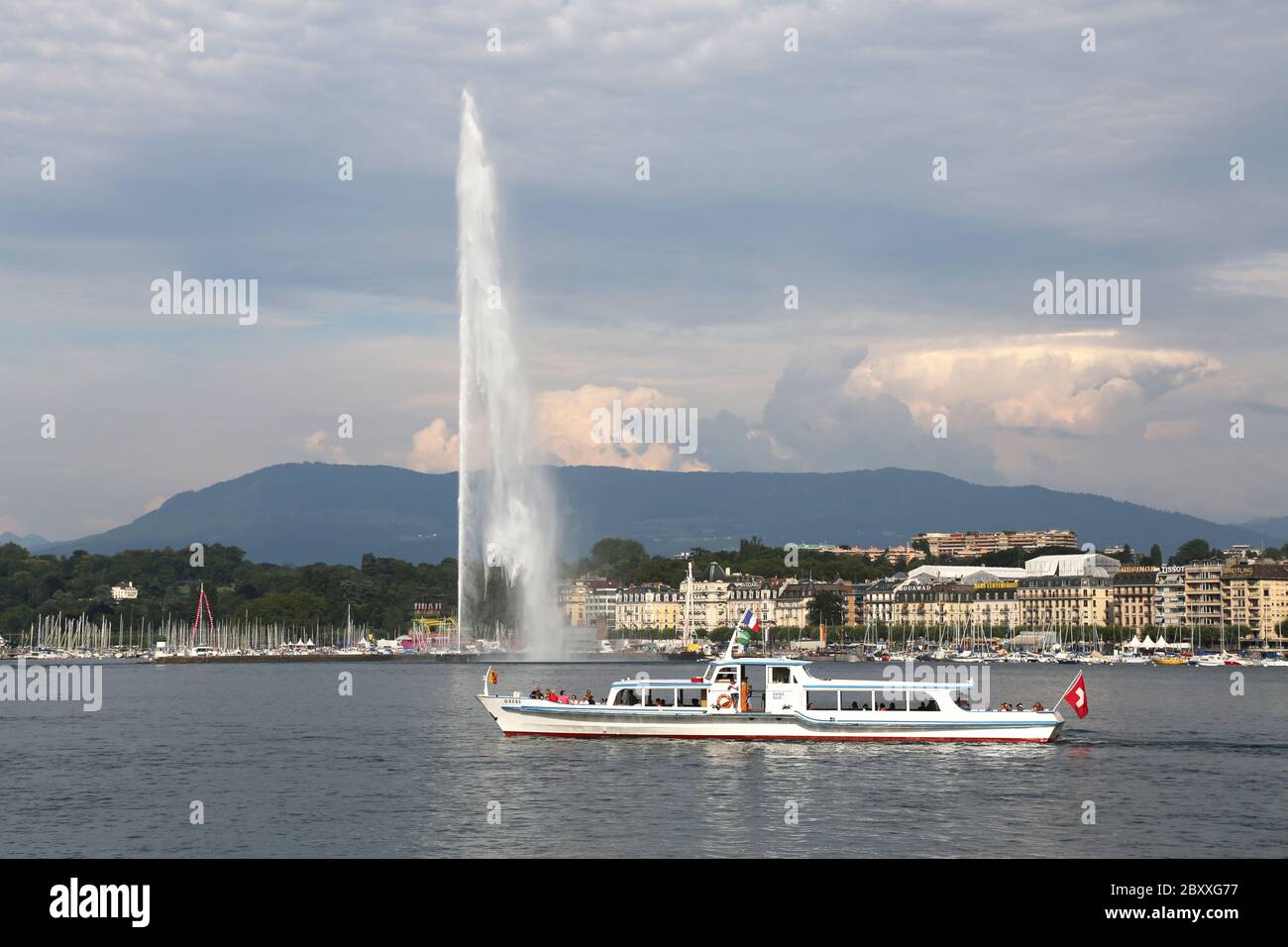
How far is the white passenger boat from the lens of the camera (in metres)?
53.3

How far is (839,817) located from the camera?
36.4 meters

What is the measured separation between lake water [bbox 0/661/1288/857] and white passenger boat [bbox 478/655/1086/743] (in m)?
0.64

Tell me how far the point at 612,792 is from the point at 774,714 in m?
13.8

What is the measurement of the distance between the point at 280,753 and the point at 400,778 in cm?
1071

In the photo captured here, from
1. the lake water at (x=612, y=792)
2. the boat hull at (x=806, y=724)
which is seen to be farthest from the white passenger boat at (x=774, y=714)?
the lake water at (x=612, y=792)

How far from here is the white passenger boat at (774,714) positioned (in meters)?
53.3

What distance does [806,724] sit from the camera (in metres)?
53.6

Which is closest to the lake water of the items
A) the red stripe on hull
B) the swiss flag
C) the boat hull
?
the red stripe on hull

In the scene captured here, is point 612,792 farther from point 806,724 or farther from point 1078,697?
point 1078,697

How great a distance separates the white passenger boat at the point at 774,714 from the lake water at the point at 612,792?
0.64 metres

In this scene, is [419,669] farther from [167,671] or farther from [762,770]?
[762,770]
